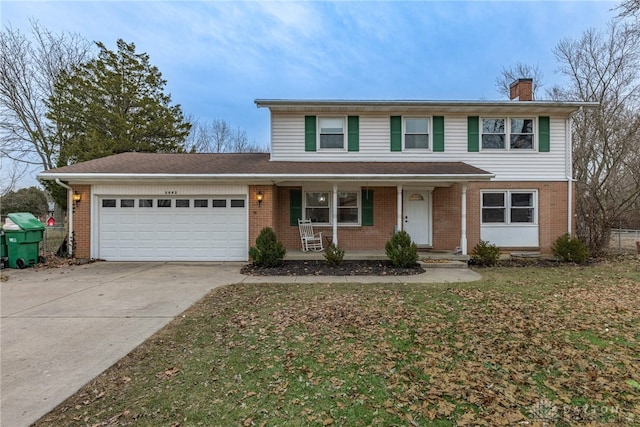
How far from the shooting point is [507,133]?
11125mm

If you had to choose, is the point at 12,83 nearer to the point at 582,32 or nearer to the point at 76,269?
the point at 76,269

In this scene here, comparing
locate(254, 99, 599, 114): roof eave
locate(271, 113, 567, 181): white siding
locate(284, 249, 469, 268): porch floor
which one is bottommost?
locate(284, 249, 469, 268): porch floor

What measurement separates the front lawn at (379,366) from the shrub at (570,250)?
4.32m

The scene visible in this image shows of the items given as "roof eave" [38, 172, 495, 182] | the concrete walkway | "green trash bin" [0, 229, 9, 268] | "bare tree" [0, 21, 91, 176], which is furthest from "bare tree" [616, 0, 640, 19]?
"bare tree" [0, 21, 91, 176]

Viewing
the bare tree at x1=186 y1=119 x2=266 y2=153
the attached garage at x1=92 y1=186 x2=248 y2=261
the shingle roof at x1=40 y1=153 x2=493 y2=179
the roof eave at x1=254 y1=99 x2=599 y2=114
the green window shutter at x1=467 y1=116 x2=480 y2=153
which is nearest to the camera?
the shingle roof at x1=40 y1=153 x2=493 y2=179

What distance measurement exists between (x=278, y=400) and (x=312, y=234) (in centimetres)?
817

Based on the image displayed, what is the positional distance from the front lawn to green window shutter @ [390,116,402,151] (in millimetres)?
6628

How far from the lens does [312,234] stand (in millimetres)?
10883

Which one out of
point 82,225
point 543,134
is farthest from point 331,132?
point 82,225

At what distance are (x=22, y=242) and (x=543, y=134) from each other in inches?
656

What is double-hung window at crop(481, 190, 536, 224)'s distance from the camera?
11117 mm

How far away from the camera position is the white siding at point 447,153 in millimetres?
11102

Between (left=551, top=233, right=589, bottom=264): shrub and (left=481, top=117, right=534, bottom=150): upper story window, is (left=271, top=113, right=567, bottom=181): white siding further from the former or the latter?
(left=551, top=233, right=589, bottom=264): shrub

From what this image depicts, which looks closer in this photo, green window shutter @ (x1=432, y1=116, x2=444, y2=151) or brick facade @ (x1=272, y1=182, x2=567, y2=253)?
brick facade @ (x1=272, y1=182, x2=567, y2=253)
